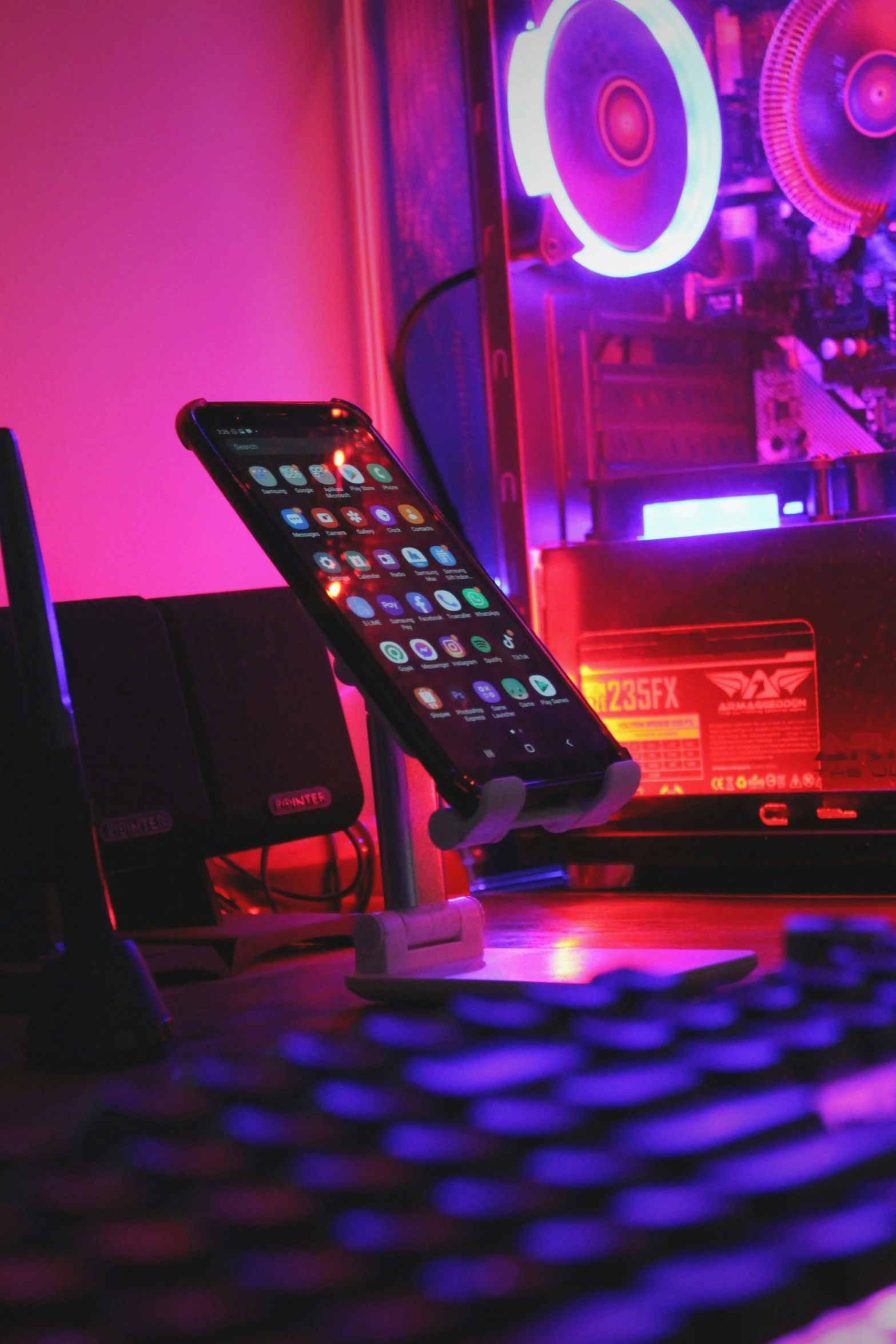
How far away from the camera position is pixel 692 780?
3.88ft

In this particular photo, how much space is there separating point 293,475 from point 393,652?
0.13 meters

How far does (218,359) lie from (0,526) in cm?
78

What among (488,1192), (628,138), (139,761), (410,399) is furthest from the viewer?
(410,399)

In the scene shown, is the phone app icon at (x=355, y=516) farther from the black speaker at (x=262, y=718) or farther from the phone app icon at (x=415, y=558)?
the black speaker at (x=262, y=718)

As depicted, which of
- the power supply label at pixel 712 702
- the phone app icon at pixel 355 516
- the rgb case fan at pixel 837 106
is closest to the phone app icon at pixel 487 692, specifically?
the phone app icon at pixel 355 516

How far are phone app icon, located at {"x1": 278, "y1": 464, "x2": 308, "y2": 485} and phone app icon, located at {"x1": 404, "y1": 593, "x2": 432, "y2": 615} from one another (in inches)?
3.5

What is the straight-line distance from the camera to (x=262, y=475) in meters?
0.73

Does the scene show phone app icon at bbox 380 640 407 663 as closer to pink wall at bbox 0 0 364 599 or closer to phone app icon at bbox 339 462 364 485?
phone app icon at bbox 339 462 364 485

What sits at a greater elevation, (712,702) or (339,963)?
(712,702)

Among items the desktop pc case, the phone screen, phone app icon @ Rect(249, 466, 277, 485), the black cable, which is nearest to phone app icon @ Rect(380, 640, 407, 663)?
the phone screen

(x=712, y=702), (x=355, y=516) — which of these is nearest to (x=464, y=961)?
(x=355, y=516)

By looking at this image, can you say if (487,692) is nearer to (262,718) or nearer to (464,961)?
(464,961)

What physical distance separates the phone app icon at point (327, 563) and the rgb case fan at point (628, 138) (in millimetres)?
680

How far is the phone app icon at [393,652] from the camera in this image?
0.68m
